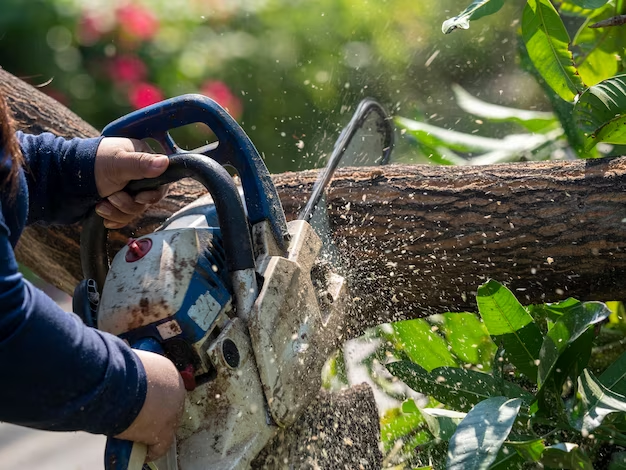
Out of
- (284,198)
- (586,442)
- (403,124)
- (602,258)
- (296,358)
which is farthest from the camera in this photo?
(403,124)

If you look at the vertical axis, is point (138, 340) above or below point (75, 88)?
above

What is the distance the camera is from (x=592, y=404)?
1.53 meters

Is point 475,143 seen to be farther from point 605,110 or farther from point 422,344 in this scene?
point 422,344

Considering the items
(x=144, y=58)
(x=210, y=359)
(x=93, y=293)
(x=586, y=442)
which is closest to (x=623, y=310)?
(x=586, y=442)

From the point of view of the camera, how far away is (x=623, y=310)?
2.18 metres

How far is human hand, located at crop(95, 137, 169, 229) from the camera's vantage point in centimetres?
160

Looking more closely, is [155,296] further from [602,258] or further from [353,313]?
[602,258]

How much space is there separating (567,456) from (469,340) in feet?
2.35

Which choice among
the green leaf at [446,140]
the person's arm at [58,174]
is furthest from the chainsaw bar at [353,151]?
the person's arm at [58,174]

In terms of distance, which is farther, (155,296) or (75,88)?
(75,88)

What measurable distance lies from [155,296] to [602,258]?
117cm

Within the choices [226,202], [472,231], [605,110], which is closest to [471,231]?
[472,231]

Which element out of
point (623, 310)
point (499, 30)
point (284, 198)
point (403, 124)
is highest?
point (284, 198)

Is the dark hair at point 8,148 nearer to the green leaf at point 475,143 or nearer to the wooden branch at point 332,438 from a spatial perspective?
the wooden branch at point 332,438
